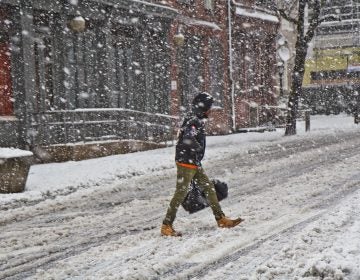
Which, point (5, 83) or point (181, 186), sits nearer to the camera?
point (181, 186)

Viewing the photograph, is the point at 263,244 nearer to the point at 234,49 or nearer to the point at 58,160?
the point at 58,160

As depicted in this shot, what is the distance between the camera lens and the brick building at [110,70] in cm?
1577

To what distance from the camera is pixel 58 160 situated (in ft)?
52.1

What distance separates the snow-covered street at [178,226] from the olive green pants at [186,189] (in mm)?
275

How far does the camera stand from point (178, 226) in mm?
7422

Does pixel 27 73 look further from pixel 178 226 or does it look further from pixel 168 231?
pixel 168 231

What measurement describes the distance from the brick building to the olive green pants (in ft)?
30.6

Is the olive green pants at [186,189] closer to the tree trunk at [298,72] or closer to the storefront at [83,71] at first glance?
the storefront at [83,71]

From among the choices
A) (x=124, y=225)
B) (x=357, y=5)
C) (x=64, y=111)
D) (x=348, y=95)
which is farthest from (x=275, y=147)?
(x=357, y=5)

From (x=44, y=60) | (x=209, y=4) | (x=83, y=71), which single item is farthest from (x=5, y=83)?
(x=209, y=4)

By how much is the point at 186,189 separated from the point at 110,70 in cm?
1265

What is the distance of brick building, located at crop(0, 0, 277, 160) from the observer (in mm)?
15766

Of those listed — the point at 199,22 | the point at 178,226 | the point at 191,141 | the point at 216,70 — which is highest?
the point at 199,22

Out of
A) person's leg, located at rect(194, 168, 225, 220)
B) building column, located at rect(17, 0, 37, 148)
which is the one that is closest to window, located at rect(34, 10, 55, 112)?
building column, located at rect(17, 0, 37, 148)
